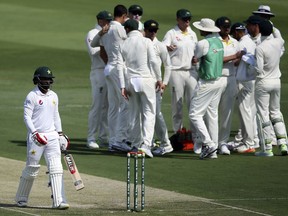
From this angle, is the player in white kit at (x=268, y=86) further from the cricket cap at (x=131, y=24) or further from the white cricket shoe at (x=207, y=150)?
the cricket cap at (x=131, y=24)

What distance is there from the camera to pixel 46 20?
1690 inches

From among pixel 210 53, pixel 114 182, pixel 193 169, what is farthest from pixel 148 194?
pixel 210 53

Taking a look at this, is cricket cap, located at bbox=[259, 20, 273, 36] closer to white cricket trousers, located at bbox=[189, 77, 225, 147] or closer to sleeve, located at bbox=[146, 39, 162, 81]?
white cricket trousers, located at bbox=[189, 77, 225, 147]

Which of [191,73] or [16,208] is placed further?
[191,73]

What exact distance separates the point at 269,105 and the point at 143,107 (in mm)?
2247

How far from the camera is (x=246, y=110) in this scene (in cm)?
2164

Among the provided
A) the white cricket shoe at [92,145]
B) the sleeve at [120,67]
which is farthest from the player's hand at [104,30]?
the white cricket shoe at [92,145]

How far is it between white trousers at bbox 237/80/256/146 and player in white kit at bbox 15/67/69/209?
6.15 metres

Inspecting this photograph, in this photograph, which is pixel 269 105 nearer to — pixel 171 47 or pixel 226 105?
pixel 226 105

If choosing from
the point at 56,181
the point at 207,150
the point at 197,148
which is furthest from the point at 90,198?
the point at 197,148

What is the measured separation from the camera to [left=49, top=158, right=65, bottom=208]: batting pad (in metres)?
15.8

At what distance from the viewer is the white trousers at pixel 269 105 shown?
814 inches

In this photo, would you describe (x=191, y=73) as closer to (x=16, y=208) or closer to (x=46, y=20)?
(x=16, y=208)

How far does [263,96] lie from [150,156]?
86.4 inches
